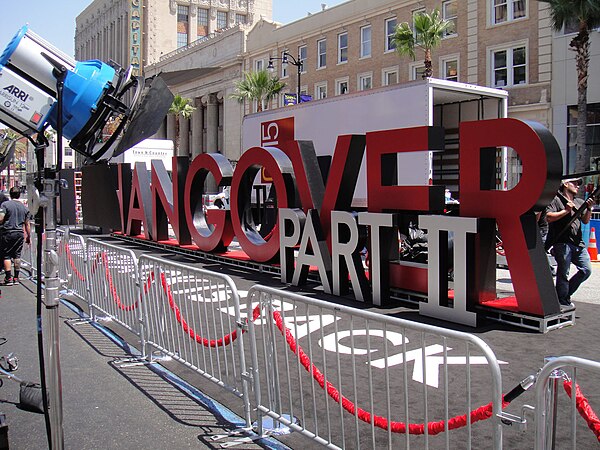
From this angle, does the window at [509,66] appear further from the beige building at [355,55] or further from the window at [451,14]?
the window at [451,14]

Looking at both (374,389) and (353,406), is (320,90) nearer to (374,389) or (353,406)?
(374,389)

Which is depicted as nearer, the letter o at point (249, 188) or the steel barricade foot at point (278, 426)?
the steel barricade foot at point (278, 426)

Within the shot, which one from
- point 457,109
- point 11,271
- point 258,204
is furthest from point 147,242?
point 457,109

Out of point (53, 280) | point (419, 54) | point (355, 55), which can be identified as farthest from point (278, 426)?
point (355, 55)

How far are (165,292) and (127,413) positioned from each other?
1639 millimetres

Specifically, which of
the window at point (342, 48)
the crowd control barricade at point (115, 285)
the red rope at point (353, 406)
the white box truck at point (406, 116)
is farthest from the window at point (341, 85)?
the red rope at point (353, 406)

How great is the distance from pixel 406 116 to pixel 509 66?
726 inches

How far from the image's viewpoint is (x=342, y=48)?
37.5 m

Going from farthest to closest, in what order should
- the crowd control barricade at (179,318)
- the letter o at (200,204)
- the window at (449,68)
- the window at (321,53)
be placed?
the window at (321,53) < the window at (449,68) < the letter o at (200,204) < the crowd control barricade at (179,318)

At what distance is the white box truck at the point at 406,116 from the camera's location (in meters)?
12.1

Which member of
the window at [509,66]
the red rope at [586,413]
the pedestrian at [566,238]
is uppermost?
the window at [509,66]

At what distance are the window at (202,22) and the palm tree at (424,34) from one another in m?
52.5

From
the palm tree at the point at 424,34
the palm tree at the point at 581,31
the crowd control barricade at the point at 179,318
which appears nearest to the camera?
the crowd control barricade at the point at 179,318

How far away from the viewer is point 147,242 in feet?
59.4
